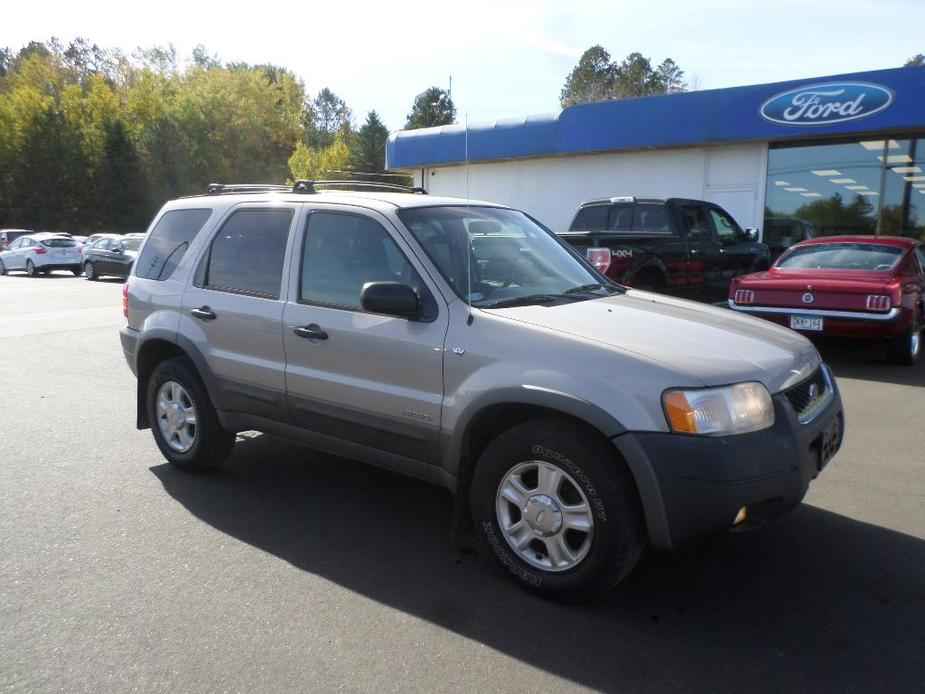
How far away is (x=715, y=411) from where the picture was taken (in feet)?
10.0

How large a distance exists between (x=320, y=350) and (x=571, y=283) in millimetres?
1476

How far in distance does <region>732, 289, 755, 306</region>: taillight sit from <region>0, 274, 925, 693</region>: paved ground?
371cm

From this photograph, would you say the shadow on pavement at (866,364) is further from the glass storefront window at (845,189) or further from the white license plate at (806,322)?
the glass storefront window at (845,189)

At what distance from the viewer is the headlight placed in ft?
9.91

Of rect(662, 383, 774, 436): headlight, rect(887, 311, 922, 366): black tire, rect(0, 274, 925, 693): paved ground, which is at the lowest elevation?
rect(0, 274, 925, 693): paved ground

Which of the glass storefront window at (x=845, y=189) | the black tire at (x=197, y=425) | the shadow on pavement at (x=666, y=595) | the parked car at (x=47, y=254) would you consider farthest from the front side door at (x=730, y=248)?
the parked car at (x=47, y=254)

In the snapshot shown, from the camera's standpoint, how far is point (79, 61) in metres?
83.4

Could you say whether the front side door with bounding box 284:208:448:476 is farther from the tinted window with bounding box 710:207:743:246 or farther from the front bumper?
the tinted window with bounding box 710:207:743:246

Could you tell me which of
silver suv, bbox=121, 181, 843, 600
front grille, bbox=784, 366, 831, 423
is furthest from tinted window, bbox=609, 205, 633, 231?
front grille, bbox=784, 366, 831, 423

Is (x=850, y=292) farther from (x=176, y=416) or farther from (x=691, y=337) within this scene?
(x=176, y=416)

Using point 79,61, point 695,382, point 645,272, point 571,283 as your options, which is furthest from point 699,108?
point 79,61

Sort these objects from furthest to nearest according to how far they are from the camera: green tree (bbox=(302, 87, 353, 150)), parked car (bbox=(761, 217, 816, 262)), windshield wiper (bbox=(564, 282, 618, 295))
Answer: green tree (bbox=(302, 87, 353, 150))
parked car (bbox=(761, 217, 816, 262))
windshield wiper (bbox=(564, 282, 618, 295))

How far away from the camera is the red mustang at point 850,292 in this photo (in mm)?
8172

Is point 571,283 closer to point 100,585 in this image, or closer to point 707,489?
point 707,489
